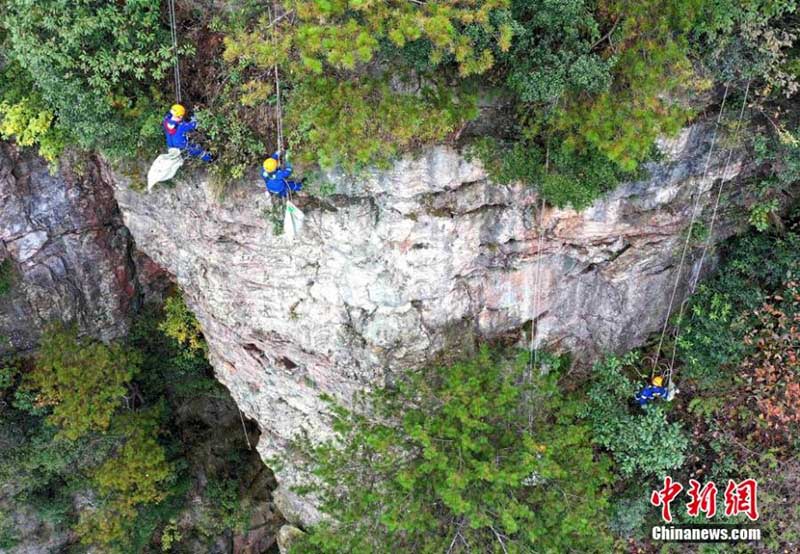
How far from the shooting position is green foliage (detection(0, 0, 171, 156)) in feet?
21.6

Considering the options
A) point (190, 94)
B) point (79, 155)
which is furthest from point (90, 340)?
point (190, 94)

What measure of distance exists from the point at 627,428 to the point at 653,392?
0.72 metres

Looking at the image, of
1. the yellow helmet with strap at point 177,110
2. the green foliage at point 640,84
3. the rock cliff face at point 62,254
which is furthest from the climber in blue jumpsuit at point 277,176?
the rock cliff face at point 62,254

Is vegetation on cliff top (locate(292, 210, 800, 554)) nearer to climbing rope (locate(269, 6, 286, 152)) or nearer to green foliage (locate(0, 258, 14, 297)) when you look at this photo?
climbing rope (locate(269, 6, 286, 152))

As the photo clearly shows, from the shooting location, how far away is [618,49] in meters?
6.22

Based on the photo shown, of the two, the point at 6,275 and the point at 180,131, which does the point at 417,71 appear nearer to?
the point at 180,131

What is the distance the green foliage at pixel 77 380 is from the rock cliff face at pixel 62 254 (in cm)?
66

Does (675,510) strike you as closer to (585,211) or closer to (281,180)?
(585,211)

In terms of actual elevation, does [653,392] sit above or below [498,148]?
below

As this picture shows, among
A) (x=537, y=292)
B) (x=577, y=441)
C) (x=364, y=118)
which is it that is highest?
(x=364, y=118)

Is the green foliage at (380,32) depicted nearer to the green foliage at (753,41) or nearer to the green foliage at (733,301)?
the green foliage at (753,41)

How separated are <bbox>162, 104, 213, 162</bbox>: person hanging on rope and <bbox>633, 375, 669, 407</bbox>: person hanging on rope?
7.48 metres

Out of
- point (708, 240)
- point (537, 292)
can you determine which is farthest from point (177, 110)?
point (708, 240)

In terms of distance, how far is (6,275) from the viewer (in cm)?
1102
